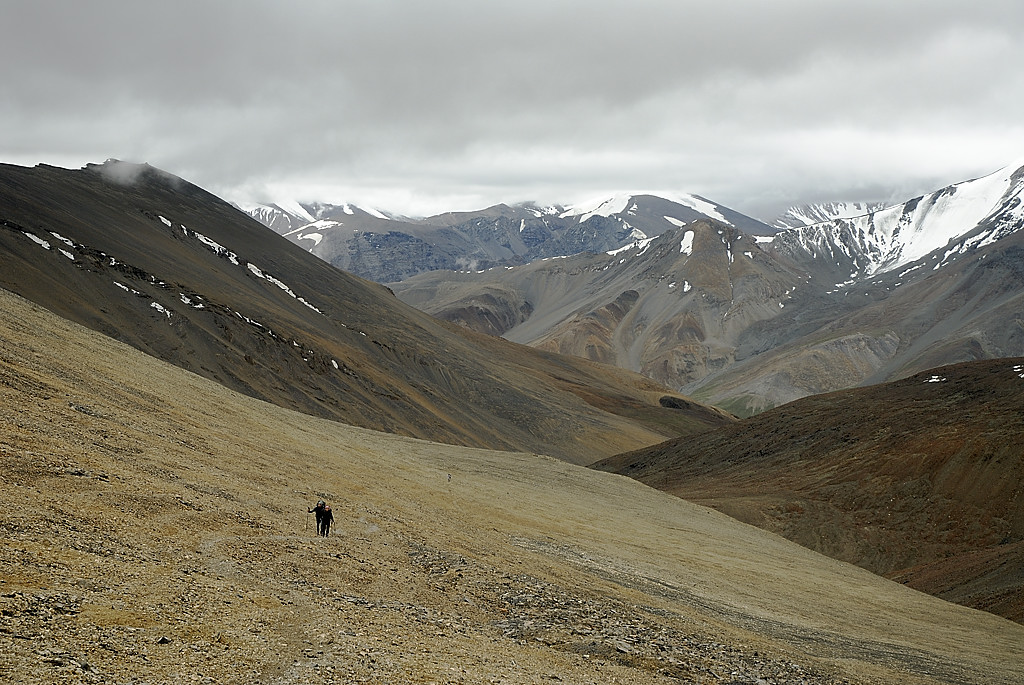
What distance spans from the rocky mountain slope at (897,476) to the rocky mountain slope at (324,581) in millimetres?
17602

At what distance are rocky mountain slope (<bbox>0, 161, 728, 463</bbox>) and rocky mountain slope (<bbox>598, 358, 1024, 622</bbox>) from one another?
2447cm

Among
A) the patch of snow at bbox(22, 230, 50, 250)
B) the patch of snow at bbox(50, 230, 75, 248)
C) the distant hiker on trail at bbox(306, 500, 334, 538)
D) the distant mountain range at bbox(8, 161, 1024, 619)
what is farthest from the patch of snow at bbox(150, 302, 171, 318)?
the distant hiker on trail at bbox(306, 500, 334, 538)

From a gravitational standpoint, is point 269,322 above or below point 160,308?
above

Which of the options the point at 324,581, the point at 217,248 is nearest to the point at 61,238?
the point at 217,248

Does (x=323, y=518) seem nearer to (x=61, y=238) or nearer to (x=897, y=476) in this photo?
(x=897, y=476)

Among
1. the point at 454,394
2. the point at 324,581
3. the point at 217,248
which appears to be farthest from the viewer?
the point at 217,248

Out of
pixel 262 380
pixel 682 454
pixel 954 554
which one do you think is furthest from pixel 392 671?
pixel 682 454

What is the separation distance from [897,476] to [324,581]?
6370 cm

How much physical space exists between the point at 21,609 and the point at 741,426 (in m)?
92.9

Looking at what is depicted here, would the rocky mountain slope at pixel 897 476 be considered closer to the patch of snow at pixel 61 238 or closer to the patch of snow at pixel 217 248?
the patch of snow at pixel 217 248

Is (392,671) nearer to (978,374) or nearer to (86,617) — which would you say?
(86,617)

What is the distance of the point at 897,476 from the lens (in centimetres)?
7031

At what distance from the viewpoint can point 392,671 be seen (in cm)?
1355

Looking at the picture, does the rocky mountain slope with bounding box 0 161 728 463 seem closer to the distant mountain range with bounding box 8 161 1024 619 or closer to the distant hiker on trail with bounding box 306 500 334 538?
the distant mountain range with bounding box 8 161 1024 619
